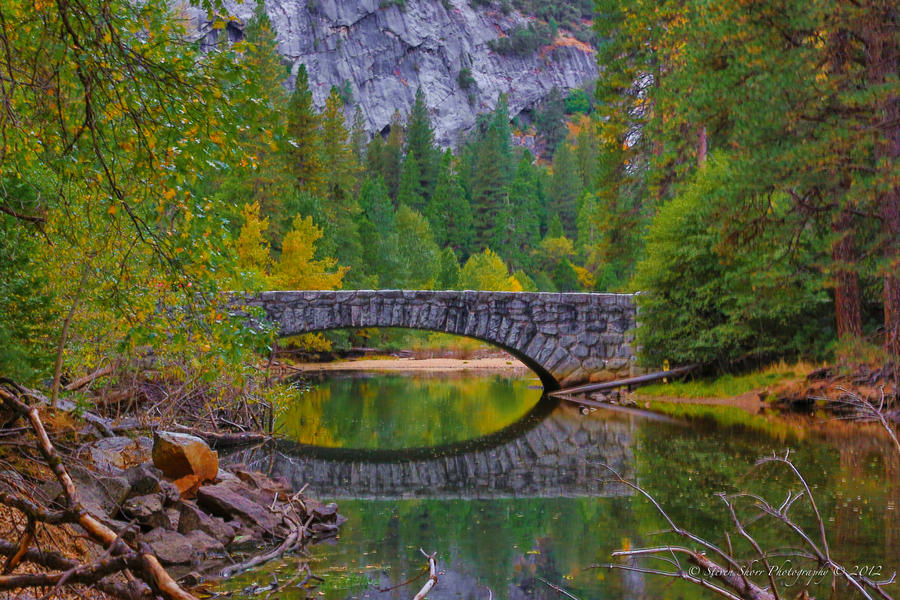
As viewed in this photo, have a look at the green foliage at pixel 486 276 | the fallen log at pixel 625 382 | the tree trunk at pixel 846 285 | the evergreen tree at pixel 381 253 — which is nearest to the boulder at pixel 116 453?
the tree trunk at pixel 846 285

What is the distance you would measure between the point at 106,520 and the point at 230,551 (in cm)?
143

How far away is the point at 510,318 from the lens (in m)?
19.3

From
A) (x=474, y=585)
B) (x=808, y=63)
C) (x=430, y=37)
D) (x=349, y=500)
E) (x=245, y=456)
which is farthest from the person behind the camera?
(x=430, y=37)

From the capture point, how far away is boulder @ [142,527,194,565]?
→ 6184 mm

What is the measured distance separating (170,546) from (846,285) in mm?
11913

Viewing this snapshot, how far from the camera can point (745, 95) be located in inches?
540

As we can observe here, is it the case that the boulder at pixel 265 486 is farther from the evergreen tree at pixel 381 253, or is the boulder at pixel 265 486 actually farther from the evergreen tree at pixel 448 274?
the evergreen tree at pixel 448 274

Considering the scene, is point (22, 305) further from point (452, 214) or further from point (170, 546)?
point (452, 214)

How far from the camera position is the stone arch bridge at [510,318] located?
742 inches

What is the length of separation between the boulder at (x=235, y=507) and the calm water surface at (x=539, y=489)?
1.77 feet

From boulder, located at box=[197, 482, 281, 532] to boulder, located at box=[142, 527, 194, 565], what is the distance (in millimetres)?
749

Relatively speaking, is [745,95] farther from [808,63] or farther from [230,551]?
[230,551]

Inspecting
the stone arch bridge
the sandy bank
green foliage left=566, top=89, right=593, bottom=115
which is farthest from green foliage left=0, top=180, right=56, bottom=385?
green foliage left=566, top=89, right=593, bottom=115

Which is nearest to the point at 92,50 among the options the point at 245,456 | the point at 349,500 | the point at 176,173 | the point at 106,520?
the point at 176,173
